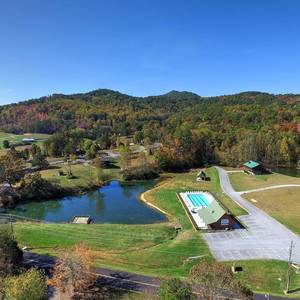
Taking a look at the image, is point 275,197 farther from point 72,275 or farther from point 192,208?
point 72,275

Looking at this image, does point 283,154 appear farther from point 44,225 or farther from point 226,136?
point 44,225

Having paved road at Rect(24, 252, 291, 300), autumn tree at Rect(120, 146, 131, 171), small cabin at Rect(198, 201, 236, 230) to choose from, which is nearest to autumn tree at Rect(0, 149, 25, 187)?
autumn tree at Rect(120, 146, 131, 171)

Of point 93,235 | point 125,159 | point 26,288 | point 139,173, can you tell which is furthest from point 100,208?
point 26,288

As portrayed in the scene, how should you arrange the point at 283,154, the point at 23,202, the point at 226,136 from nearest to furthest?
1. the point at 23,202
2. the point at 283,154
3. the point at 226,136

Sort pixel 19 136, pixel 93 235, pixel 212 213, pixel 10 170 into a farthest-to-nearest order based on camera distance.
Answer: pixel 19 136
pixel 10 170
pixel 212 213
pixel 93 235

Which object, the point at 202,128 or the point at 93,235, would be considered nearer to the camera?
the point at 93,235

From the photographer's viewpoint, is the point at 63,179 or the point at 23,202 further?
the point at 63,179

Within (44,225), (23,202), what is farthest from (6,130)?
(44,225)

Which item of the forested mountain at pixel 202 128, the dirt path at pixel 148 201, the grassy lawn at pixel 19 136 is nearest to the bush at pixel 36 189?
the dirt path at pixel 148 201
